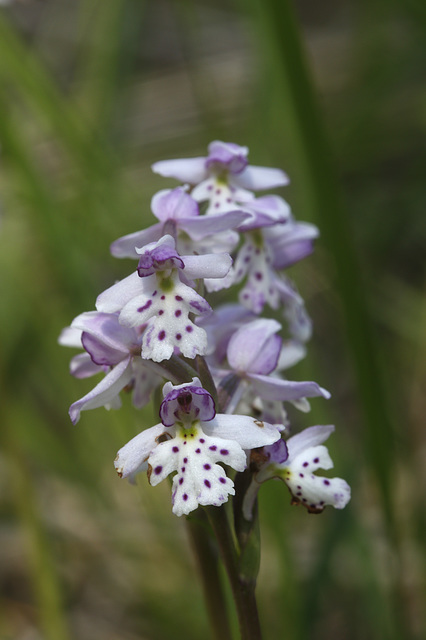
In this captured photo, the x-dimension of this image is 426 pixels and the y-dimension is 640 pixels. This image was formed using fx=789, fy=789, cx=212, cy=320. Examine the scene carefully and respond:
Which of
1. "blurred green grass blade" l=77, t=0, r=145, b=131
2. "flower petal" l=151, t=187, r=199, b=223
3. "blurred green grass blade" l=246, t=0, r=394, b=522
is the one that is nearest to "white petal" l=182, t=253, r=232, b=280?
"flower petal" l=151, t=187, r=199, b=223

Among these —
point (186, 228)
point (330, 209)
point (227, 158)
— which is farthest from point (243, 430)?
point (330, 209)

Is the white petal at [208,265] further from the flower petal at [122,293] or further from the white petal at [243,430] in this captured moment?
the white petal at [243,430]

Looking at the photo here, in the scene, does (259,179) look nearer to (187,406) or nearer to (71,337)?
(71,337)

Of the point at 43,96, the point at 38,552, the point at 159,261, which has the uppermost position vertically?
the point at 43,96

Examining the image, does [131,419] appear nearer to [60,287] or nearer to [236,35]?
[60,287]

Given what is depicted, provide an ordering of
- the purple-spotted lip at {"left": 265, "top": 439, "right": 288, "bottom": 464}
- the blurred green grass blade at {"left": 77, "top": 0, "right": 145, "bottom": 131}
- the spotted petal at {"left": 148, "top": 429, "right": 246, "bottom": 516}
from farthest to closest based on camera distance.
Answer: the blurred green grass blade at {"left": 77, "top": 0, "right": 145, "bottom": 131}, the purple-spotted lip at {"left": 265, "top": 439, "right": 288, "bottom": 464}, the spotted petal at {"left": 148, "top": 429, "right": 246, "bottom": 516}

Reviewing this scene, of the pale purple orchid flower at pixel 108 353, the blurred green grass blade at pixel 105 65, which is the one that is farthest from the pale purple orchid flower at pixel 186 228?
the blurred green grass blade at pixel 105 65

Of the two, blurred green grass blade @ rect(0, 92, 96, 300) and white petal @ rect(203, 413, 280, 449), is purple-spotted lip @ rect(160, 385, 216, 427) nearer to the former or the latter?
white petal @ rect(203, 413, 280, 449)
